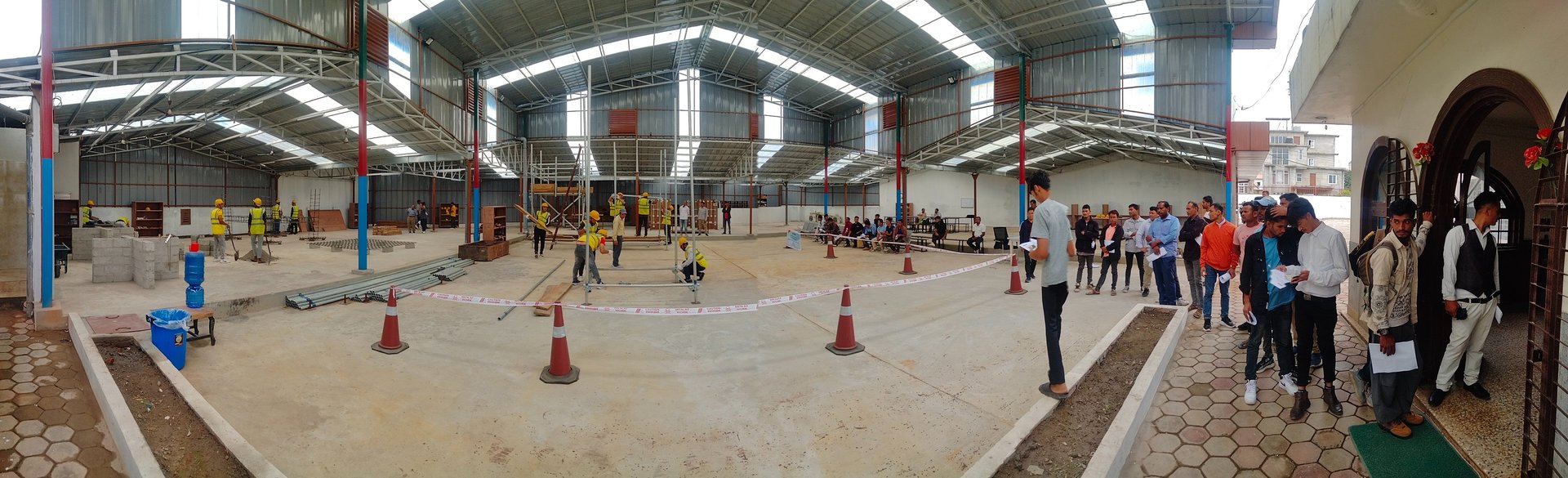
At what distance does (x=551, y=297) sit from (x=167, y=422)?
4.65 meters

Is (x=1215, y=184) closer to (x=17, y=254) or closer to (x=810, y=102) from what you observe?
(x=810, y=102)

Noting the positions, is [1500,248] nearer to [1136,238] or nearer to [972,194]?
[1136,238]

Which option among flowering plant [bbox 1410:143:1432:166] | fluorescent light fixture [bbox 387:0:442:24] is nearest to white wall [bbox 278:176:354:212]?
fluorescent light fixture [bbox 387:0:442:24]

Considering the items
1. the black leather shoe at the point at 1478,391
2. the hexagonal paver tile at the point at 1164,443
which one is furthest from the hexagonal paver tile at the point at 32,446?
the black leather shoe at the point at 1478,391

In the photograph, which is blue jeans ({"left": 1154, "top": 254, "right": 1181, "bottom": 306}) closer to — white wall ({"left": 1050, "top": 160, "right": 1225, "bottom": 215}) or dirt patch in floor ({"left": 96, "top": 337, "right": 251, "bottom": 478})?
dirt patch in floor ({"left": 96, "top": 337, "right": 251, "bottom": 478})

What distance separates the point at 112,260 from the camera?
8.99 meters

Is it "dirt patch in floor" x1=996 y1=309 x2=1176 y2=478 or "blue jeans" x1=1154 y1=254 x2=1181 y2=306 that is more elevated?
"blue jeans" x1=1154 y1=254 x2=1181 y2=306

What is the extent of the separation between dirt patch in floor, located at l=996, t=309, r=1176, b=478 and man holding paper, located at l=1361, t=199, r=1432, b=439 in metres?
1.43

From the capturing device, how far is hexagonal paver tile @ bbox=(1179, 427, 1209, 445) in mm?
3750

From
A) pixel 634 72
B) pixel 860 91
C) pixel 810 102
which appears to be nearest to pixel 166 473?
pixel 634 72

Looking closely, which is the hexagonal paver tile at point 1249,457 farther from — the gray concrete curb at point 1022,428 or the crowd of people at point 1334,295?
the gray concrete curb at point 1022,428

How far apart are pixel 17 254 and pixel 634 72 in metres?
19.1

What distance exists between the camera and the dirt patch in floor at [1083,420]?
136 inches

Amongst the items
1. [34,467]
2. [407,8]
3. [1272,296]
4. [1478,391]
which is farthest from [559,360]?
[407,8]
